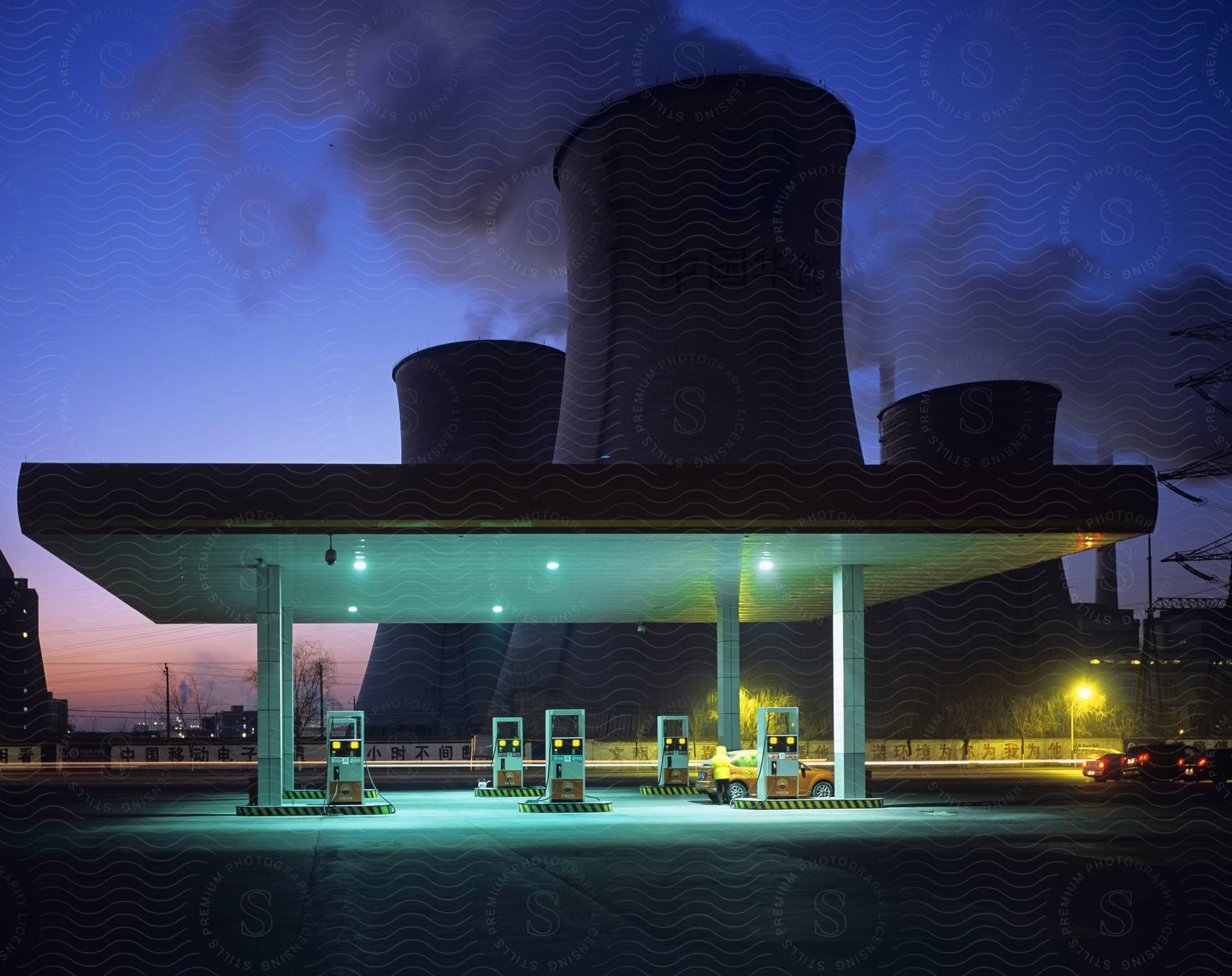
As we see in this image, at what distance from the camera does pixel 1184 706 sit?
63.0m

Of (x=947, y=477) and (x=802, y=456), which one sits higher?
(x=802, y=456)

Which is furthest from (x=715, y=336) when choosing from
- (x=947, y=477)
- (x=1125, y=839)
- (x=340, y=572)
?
(x=1125, y=839)

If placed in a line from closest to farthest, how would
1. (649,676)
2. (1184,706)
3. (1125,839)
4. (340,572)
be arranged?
(1125,839)
(340,572)
(649,676)
(1184,706)

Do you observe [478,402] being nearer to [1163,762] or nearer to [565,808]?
[565,808]

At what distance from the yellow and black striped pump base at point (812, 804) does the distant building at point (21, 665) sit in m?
92.2

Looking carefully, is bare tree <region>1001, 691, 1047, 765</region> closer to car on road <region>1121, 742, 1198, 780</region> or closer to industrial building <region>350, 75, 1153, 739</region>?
industrial building <region>350, 75, 1153, 739</region>

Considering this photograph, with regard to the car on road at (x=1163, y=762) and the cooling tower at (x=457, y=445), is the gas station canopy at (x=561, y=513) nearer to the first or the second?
the car on road at (x=1163, y=762)

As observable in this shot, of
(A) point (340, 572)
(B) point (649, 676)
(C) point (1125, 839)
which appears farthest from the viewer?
(B) point (649, 676)

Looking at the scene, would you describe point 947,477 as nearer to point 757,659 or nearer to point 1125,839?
point 1125,839

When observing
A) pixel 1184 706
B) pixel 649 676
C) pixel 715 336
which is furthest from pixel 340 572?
pixel 1184 706

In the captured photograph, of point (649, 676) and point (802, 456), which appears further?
point (649, 676)

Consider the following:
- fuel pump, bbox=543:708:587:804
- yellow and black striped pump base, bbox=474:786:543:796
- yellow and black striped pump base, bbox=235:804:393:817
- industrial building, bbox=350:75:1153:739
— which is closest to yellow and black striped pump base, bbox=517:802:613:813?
fuel pump, bbox=543:708:587:804

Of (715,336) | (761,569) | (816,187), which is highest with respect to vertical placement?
(816,187)

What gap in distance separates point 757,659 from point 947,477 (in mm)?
25838
